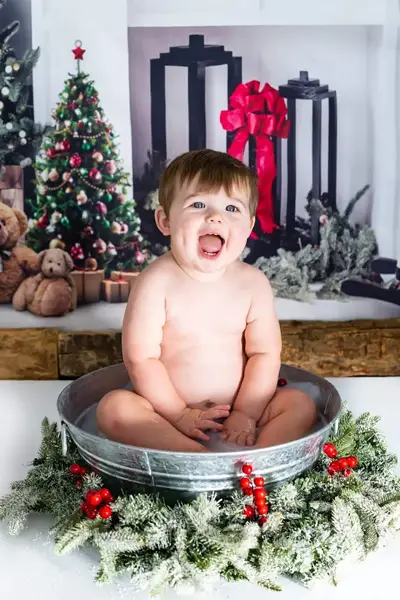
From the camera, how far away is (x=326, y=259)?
6.38ft

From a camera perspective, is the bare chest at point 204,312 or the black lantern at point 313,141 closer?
the bare chest at point 204,312

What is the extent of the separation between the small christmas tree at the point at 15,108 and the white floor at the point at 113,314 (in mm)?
386

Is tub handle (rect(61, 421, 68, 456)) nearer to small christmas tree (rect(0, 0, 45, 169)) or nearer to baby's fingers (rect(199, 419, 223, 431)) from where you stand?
baby's fingers (rect(199, 419, 223, 431))

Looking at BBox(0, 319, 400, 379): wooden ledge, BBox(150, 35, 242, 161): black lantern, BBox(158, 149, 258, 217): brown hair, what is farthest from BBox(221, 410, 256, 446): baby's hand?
BBox(150, 35, 242, 161): black lantern

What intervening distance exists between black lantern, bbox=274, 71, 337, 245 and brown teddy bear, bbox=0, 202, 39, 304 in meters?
0.64

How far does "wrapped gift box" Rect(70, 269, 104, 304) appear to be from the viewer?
6.39ft

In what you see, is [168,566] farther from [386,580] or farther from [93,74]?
[93,74]

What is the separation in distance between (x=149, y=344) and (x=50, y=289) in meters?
0.79

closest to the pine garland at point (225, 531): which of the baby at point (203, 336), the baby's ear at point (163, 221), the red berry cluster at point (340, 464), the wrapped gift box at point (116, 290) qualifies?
the red berry cluster at point (340, 464)

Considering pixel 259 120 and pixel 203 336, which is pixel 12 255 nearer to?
pixel 259 120

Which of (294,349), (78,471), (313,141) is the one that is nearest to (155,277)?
(78,471)

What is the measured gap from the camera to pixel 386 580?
993mm

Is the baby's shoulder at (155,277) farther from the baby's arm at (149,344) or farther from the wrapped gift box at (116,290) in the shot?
the wrapped gift box at (116,290)

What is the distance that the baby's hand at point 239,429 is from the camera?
117 centimetres
